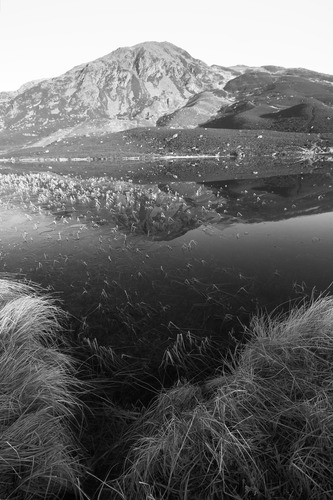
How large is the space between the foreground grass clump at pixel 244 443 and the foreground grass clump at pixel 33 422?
1041mm

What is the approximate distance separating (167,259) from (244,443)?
10.6 m

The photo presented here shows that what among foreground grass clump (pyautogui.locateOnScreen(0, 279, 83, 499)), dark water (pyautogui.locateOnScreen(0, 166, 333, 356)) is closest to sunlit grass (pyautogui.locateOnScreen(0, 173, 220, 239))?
dark water (pyautogui.locateOnScreen(0, 166, 333, 356))

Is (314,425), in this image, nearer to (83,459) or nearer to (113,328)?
(83,459)

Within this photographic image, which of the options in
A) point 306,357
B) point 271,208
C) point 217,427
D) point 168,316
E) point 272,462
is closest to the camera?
point 272,462

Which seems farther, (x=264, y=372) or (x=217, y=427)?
(x=264, y=372)

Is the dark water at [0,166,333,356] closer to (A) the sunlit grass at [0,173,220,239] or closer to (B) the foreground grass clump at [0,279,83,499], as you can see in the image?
(A) the sunlit grass at [0,173,220,239]

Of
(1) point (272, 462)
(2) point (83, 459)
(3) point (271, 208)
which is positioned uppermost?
(1) point (272, 462)

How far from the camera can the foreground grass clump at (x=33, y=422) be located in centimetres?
429

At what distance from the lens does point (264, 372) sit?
6.35m

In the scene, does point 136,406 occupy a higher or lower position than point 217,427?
lower

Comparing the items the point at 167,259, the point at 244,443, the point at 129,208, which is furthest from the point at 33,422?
the point at 129,208

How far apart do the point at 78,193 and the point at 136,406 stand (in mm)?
33121

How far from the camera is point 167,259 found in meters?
14.7

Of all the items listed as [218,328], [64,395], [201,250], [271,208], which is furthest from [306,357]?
[271,208]
